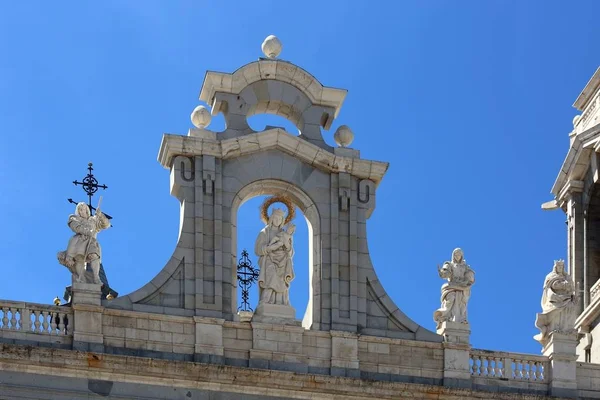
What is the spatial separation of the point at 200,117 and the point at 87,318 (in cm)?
485

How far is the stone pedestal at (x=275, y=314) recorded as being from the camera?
54.1 metres

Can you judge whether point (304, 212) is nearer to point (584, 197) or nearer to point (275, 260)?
point (275, 260)

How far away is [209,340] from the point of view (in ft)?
175

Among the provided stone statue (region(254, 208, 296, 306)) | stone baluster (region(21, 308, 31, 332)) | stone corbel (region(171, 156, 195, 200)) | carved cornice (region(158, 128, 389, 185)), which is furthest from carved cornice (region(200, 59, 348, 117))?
stone baluster (region(21, 308, 31, 332))

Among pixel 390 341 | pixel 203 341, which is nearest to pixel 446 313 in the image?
pixel 390 341

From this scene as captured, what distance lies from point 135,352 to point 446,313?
625cm

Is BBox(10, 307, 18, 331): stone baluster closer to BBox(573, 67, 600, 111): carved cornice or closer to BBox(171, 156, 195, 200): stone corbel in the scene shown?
BBox(171, 156, 195, 200): stone corbel

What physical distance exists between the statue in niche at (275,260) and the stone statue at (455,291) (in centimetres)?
296

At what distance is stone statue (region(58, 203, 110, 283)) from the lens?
175 feet

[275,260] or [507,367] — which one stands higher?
[275,260]

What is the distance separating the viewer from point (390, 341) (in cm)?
5459

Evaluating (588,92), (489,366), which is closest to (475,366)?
(489,366)

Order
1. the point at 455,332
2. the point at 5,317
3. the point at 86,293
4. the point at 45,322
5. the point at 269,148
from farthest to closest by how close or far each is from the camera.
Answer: the point at 269,148
the point at 455,332
the point at 86,293
the point at 45,322
the point at 5,317

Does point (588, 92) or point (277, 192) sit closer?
point (277, 192)
